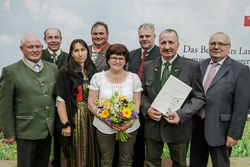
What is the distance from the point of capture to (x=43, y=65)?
8.21ft

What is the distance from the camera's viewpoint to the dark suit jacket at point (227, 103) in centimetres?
227

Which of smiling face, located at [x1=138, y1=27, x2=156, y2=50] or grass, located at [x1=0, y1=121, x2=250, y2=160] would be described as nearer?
smiling face, located at [x1=138, y1=27, x2=156, y2=50]

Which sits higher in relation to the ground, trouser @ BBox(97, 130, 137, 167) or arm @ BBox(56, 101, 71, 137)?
arm @ BBox(56, 101, 71, 137)

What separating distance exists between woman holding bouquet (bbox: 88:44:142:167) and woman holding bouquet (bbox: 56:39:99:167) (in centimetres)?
14

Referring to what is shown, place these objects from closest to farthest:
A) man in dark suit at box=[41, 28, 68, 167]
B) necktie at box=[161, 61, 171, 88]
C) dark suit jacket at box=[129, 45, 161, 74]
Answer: necktie at box=[161, 61, 171, 88]
dark suit jacket at box=[129, 45, 161, 74]
man in dark suit at box=[41, 28, 68, 167]

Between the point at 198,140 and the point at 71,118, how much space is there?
1.66m

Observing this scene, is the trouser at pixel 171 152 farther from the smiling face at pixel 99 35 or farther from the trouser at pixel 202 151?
the smiling face at pixel 99 35

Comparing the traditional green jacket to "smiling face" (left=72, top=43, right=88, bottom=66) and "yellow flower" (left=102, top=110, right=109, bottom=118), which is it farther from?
"yellow flower" (left=102, top=110, right=109, bottom=118)

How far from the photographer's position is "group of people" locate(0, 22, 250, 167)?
2.29 meters

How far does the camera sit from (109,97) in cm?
237

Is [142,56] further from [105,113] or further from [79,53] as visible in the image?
[105,113]

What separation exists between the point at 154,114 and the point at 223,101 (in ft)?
2.65

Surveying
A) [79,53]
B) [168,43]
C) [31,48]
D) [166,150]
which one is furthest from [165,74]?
[166,150]

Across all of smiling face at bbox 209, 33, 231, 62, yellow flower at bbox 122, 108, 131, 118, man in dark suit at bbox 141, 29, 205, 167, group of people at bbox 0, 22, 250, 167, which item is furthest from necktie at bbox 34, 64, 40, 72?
smiling face at bbox 209, 33, 231, 62
